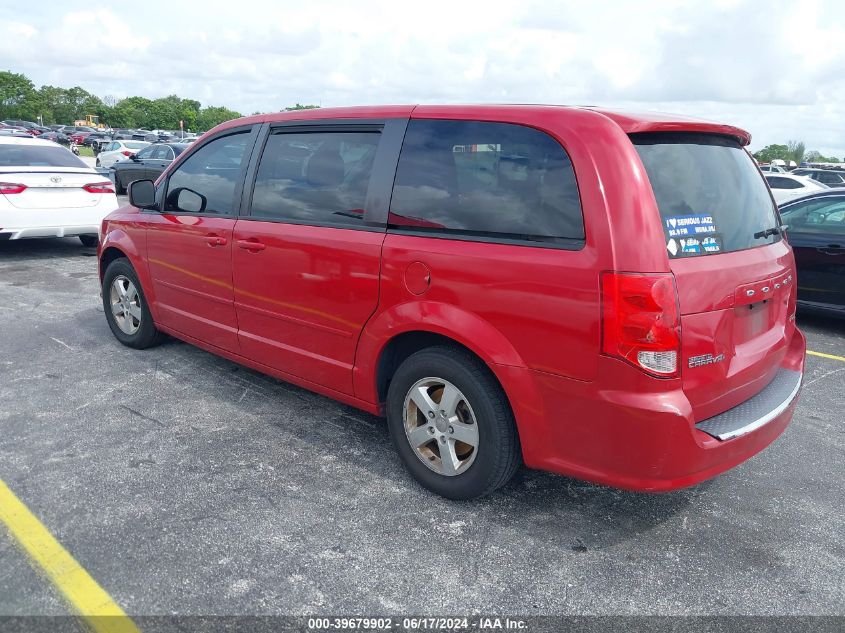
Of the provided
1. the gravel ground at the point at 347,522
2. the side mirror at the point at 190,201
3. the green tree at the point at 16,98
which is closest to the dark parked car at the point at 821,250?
the gravel ground at the point at 347,522

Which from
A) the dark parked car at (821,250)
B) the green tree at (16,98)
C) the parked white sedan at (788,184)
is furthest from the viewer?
the green tree at (16,98)

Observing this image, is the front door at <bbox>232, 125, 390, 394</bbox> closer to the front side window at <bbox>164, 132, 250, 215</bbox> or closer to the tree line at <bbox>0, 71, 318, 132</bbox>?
the front side window at <bbox>164, 132, 250, 215</bbox>

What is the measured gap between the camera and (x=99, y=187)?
927 centimetres

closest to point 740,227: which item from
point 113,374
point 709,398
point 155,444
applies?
point 709,398

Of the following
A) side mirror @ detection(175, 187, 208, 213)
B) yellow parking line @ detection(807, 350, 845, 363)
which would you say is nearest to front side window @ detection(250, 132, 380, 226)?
side mirror @ detection(175, 187, 208, 213)

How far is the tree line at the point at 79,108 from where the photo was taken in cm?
12055

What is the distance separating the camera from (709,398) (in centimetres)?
279

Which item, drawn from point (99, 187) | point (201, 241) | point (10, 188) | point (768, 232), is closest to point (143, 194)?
point (201, 241)

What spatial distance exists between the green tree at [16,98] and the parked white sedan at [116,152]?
373ft

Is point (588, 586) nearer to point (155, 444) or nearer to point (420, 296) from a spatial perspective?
point (420, 296)

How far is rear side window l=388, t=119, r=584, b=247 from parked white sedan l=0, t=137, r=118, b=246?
6047 mm

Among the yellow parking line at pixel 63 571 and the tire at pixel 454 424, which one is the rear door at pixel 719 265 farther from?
the yellow parking line at pixel 63 571

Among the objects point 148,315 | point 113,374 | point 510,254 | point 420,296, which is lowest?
point 113,374

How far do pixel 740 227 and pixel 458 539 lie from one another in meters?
1.84
